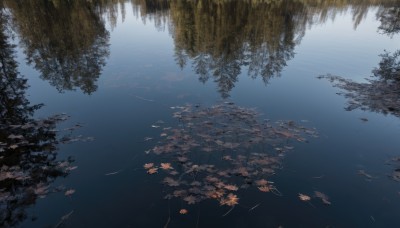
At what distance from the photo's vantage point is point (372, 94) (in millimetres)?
18641

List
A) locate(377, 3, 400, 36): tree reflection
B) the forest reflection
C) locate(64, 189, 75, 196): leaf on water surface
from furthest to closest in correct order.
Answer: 1. locate(377, 3, 400, 36): tree reflection
2. the forest reflection
3. locate(64, 189, 75, 196): leaf on water surface

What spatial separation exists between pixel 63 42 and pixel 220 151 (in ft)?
81.6

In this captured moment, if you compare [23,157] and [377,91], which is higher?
[377,91]

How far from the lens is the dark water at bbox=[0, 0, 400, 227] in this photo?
29.5 ft

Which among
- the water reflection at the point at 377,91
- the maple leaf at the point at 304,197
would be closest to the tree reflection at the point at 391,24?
the water reflection at the point at 377,91

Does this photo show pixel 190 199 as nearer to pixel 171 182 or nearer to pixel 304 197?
pixel 171 182

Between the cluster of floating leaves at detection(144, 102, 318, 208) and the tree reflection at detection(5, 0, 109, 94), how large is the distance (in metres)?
8.73

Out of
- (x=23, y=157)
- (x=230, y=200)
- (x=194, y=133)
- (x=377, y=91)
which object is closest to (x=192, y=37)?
(x=377, y=91)

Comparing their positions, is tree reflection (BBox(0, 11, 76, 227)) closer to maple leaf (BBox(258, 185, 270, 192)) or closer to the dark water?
the dark water

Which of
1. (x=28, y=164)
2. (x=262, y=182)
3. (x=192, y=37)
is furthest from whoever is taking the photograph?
(x=192, y=37)

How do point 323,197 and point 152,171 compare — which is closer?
point 323,197

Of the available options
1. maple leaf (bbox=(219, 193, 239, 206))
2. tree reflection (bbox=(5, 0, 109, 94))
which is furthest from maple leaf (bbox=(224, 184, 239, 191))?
tree reflection (bbox=(5, 0, 109, 94))

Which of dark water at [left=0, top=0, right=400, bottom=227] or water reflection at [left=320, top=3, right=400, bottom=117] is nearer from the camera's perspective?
dark water at [left=0, top=0, right=400, bottom=227]

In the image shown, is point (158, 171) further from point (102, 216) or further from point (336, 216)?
point (336, 216)
